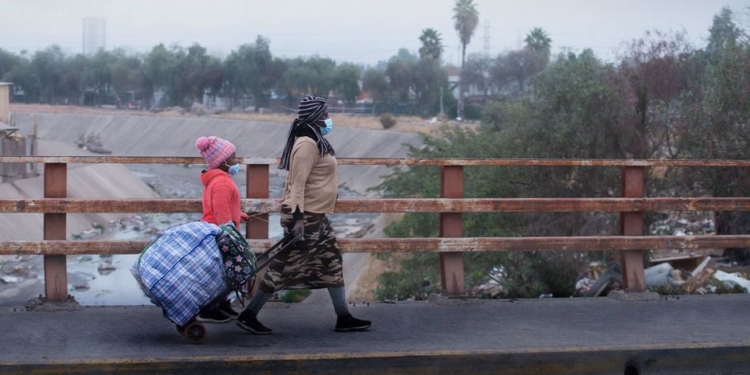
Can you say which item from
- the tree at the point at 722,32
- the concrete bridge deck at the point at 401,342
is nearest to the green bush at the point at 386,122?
the tree at the point at 722,32

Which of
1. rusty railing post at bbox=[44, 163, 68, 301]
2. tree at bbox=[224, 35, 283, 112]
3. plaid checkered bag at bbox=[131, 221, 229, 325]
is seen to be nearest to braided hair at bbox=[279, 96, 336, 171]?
plaid checkered bag at bbox=[131, 221, 229, 325]

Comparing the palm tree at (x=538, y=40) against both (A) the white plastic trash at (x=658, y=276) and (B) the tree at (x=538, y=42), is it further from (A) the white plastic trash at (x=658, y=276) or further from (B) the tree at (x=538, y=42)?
(A) the white plastic trash at (x=658, y=276)

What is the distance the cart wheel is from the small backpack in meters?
0.34

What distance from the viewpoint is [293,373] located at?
21.1ft

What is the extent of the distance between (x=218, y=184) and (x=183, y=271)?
74 cm

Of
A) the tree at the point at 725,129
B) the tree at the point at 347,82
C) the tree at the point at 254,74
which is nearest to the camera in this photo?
the tree at the point at 725,129

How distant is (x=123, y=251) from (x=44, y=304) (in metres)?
0.81

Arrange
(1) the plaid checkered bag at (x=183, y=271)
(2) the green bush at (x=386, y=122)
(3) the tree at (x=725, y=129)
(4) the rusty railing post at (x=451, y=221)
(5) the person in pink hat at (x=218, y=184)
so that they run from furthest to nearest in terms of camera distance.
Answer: (2) the green bush at (x=386, y=122) < (3) the tree at (x=725, y=129) < (4) the rusty railing post at (x=451, y=221) < (5) the person in pink hat at (x=218, y=184) < (1) the plaid checkered bag at (x=183, y=271)

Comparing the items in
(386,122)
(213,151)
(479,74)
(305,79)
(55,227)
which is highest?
(479,74)

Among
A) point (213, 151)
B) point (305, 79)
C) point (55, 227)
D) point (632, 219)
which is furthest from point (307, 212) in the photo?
point (305, 79)

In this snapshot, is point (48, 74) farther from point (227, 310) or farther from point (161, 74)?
point (227, 310)

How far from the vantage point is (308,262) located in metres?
7.02

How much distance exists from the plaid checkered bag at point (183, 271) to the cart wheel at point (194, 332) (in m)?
0.06

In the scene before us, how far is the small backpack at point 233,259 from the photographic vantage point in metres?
6.78
